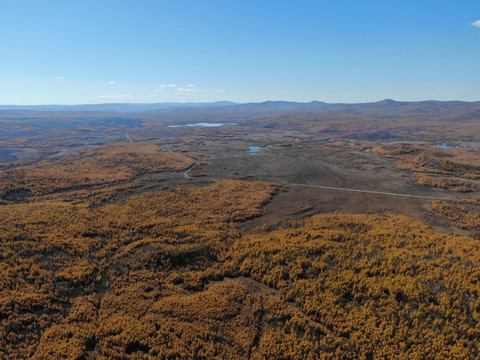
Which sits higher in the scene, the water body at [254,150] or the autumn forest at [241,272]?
the water body at [254,150]

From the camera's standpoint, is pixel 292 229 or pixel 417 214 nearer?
pixel 292 229

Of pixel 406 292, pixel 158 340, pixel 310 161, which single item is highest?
pixel 310 161

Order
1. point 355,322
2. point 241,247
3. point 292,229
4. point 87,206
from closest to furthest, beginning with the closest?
point 355,322 → point 241,247 → point 292,229 → point 87,206

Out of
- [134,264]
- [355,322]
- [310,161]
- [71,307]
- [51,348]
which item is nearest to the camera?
[51,348]

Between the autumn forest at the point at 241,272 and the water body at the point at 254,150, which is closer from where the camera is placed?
the autumn forest at the point at 241,272

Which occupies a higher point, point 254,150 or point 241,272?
point 254,150

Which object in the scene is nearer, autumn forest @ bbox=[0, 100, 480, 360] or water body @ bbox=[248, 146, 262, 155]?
autumn forest @ bbox=[0, 100, 480, 360]

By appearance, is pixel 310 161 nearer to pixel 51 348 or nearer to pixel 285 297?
pixel 285 297

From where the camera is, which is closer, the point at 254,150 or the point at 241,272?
the point at 241,272

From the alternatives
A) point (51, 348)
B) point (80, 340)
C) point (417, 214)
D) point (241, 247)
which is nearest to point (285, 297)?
point (241, 247)

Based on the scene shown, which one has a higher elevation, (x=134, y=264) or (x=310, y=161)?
(x=310, y=161)

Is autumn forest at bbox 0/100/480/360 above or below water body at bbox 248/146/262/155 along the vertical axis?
below
